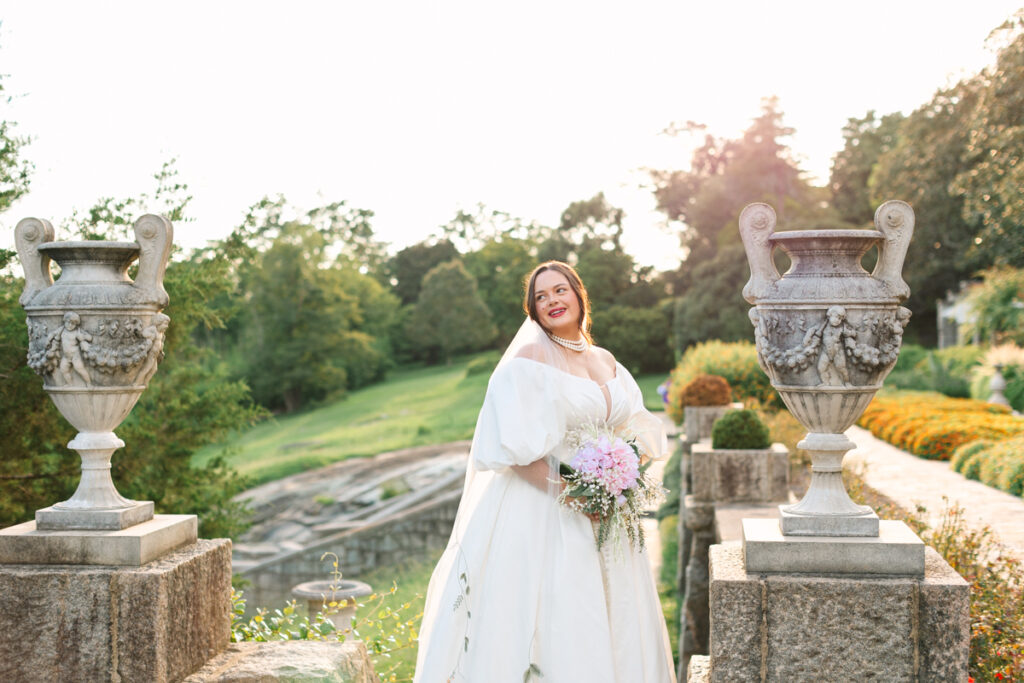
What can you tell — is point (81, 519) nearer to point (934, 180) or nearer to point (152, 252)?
point (152, 252)

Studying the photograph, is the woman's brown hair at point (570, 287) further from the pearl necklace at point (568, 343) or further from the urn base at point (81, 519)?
the urn base at point (81, 519)

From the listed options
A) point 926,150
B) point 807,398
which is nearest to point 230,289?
point 807,398

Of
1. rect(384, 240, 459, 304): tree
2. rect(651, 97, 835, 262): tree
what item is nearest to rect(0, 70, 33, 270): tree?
rect(651, 97, 835, 262): tree

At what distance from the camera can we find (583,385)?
3754mm

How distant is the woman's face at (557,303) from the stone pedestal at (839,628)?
141cm

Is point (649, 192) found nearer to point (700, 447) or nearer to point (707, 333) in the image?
point (707, 333)

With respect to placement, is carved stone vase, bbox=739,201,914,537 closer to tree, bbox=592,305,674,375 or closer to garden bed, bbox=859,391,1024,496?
garden bed, bbox=859,391,1024,496

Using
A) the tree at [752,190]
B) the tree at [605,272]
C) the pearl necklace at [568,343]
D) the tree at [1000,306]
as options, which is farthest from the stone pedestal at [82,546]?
the tree at [605,272]

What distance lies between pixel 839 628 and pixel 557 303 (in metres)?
1.74

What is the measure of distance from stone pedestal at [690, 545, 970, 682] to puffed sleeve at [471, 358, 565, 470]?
0.98 metres

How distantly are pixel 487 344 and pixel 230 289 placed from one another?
39052 millimetres

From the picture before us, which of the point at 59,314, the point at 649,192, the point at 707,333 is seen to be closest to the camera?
the point at 59,314

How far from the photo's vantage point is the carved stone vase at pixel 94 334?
3234 mm

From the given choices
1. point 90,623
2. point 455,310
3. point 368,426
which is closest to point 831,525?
point 90,623
